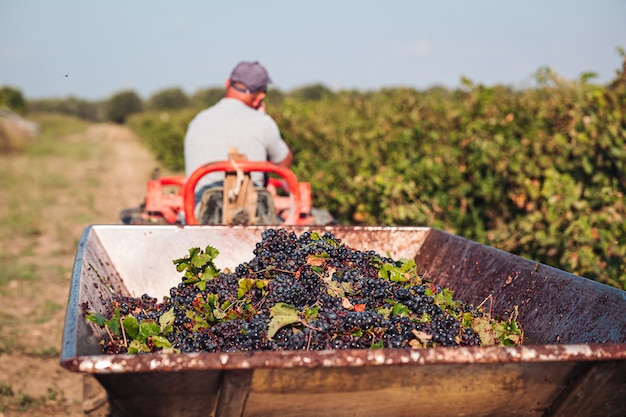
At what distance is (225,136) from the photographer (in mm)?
4148

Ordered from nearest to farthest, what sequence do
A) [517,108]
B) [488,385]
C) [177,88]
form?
[488,385], [517,108], [177,88]

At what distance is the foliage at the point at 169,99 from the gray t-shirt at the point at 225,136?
66.3 meters

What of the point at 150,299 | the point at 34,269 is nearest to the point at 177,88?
the point at 34,269

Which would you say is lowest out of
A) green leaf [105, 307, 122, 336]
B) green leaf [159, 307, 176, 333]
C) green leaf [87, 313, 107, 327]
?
green leaf [159, 307, 176, 333]

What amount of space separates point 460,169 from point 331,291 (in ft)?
12.8

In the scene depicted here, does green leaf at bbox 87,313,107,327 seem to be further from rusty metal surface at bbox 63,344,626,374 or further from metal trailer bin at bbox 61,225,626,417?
rusty metal surface at bbox 63,344,626,374

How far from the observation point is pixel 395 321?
1.99m

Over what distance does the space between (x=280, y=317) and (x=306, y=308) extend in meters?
A: 0.12

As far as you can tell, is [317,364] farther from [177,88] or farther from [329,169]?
Answer: [177,88]

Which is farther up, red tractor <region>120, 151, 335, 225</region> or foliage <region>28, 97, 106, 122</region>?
red tractor <region>120, 151, 335, 225</region>

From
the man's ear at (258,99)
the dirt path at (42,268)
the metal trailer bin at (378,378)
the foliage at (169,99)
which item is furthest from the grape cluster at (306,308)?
the foliage at (169,99)

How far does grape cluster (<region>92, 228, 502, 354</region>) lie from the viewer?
1.92 metres

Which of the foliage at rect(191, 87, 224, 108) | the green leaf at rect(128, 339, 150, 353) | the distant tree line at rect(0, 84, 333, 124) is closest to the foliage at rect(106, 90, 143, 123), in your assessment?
the distant tree line at rect(0, 84, 333, 124)

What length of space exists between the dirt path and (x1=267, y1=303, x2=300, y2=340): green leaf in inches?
97.0
